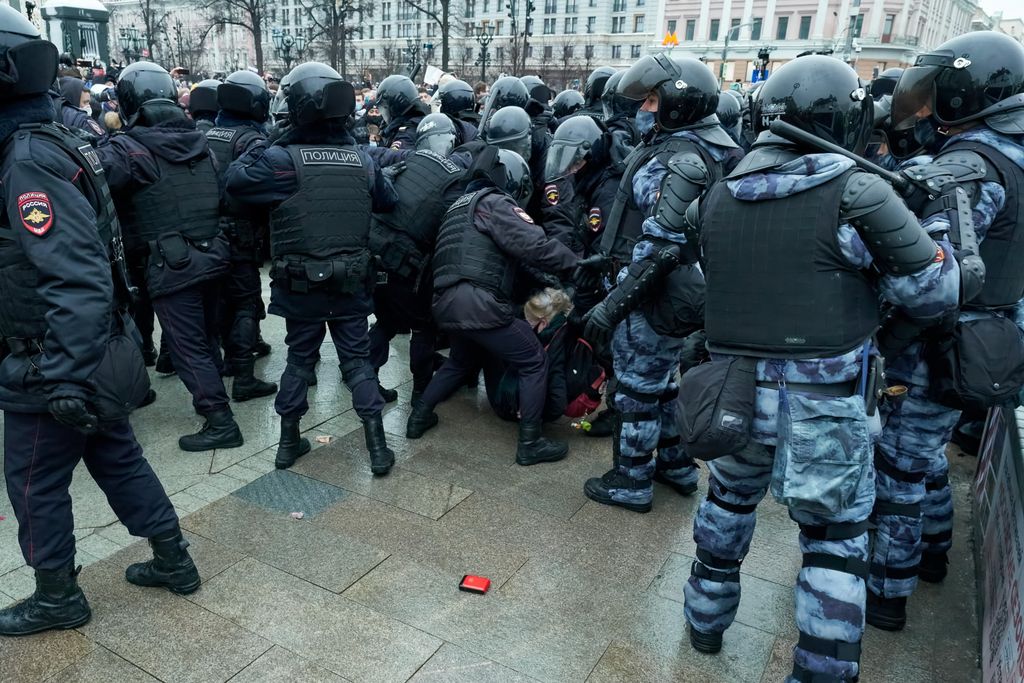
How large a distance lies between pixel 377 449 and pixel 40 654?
6.26 ft

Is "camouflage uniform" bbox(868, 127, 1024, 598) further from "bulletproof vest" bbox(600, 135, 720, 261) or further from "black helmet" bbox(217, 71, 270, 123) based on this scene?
"black helmet" bbox(217, 71, 270, 123)

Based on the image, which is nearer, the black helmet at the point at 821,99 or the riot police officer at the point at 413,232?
the black helmet at the point at 821,99

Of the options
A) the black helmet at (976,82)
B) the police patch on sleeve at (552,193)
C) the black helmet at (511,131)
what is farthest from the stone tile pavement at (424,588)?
the black helmet at (511,131)

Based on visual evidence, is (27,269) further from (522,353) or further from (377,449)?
(522,353)

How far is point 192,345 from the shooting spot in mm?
4621

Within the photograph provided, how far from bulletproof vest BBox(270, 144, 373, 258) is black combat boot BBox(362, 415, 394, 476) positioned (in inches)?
40.1

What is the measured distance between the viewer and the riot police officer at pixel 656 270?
3.44 meters

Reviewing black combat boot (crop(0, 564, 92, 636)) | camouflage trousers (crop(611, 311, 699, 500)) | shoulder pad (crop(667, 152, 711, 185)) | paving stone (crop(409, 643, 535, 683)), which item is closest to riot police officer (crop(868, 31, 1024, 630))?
shoulder pad (crop(667, 152, 711, 185))

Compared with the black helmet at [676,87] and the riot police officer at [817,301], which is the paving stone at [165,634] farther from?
the black helmet at [676,87]

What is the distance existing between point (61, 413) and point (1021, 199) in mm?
3610

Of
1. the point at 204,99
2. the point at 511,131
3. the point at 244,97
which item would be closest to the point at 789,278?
the point at 511,131

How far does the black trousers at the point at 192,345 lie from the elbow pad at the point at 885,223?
380 centimetres

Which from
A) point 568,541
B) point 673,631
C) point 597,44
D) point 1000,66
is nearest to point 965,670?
point 673,631

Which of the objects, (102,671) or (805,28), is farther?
(805,28)
